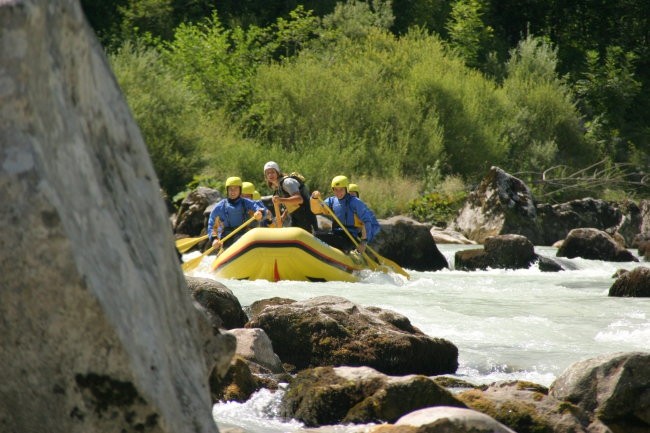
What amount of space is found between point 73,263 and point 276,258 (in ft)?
36.1

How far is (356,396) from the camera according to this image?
17.4 ft

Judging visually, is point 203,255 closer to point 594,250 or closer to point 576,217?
point 594,250

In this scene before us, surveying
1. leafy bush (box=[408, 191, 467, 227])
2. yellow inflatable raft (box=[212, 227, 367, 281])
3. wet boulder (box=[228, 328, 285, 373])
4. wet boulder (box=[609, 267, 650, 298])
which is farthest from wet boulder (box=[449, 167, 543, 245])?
wet boulder (box=[228, 328, 285, 373])

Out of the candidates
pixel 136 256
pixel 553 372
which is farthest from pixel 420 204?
pixel 136 256

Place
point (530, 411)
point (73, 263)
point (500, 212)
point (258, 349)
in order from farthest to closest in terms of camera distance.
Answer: point (500, 212), point (258, 349), point (530, 411), point (73, 263)

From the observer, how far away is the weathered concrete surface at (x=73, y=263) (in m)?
1.84

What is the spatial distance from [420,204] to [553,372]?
50.6ft

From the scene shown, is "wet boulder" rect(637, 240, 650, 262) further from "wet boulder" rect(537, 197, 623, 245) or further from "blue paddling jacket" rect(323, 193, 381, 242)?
"blue paddling jacket" rect(323, 193, 381, 242)

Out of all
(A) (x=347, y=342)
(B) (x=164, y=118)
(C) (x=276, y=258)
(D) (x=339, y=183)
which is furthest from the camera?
(B) (x=164, y=118)

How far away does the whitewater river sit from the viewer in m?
7.10

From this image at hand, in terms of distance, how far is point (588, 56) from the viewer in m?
33.9

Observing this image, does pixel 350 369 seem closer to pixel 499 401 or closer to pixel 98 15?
pixel 499 401

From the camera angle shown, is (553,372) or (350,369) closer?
(350,369)

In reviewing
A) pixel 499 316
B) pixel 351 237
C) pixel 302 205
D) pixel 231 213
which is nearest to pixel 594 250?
pixel 351 237
